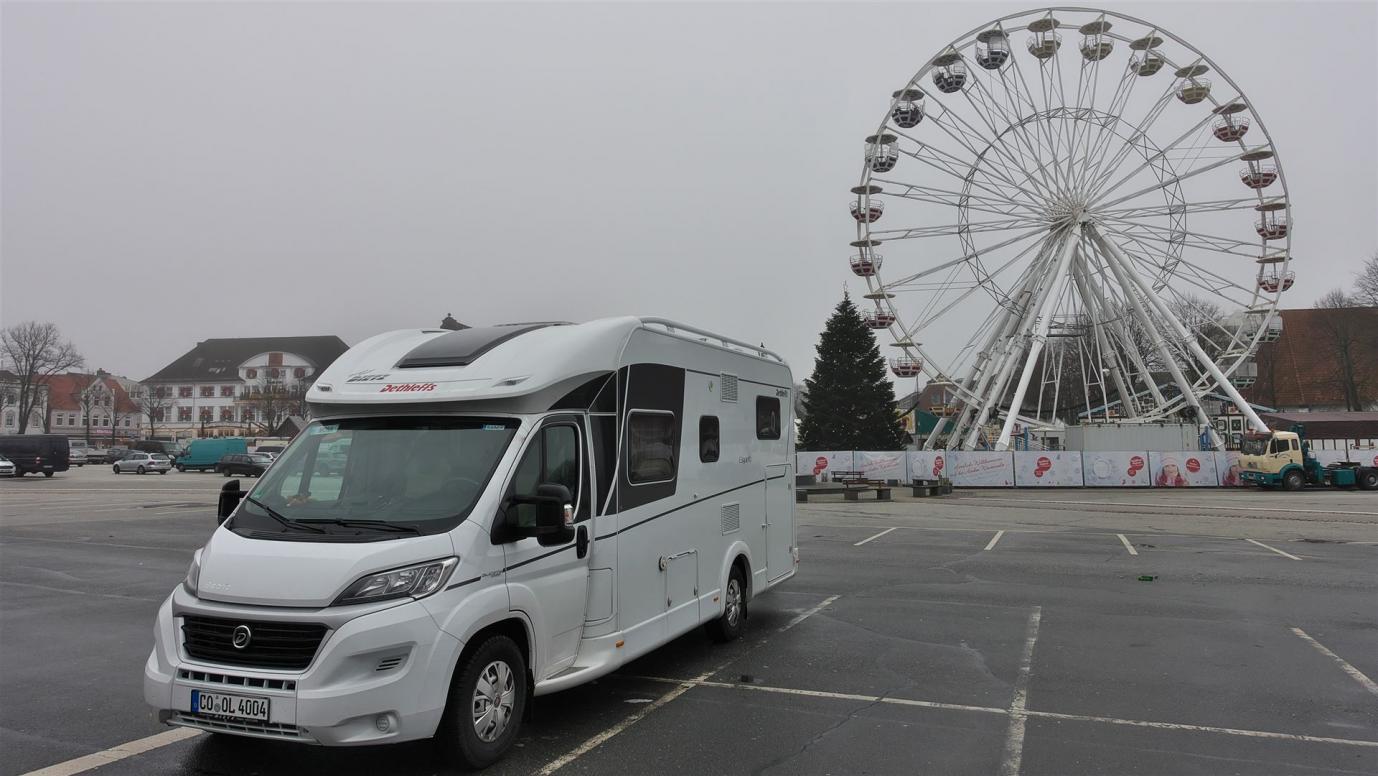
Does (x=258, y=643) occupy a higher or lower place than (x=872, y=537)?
higher

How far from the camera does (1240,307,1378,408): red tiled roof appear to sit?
191 ft

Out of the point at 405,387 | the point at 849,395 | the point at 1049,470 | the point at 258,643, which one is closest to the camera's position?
the point at 258,643

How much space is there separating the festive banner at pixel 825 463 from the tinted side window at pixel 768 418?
30362mm

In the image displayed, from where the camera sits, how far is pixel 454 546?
15.2 feet

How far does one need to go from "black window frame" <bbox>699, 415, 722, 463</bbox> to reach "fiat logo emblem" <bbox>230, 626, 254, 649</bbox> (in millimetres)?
3809

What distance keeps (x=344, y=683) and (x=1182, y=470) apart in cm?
4062

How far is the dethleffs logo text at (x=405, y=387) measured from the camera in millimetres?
5383

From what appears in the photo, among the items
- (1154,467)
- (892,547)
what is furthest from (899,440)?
(892,547)

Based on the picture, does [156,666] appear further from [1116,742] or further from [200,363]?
[200,363]

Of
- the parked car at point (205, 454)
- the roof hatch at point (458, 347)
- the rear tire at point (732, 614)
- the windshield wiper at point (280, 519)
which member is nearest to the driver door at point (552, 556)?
the roof hatch at point (458, 347)

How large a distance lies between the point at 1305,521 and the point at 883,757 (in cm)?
2244

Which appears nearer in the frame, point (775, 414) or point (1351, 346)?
point (775, 414)

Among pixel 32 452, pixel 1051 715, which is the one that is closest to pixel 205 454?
pixel 32 452

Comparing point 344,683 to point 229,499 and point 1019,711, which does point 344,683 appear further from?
point 1019,711
